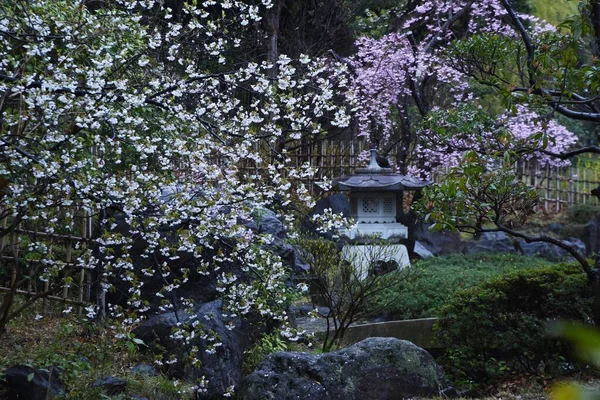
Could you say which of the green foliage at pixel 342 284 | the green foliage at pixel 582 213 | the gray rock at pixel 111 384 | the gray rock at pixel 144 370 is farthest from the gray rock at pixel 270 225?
the green foliage at pixel 582 213

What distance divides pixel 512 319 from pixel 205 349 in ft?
8.88

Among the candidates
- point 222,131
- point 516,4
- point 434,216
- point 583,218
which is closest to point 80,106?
point 222,131

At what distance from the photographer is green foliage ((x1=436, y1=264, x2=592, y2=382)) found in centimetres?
576

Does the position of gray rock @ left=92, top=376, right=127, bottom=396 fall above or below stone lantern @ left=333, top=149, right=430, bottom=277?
below

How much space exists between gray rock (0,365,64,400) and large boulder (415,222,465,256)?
380 inches

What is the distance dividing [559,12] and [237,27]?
13.5 m

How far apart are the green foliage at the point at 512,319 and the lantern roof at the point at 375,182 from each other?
4.84m

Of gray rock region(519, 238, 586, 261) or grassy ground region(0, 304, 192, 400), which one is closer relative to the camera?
grassy ground region(0, 304, 192, 400)

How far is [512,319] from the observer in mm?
5914

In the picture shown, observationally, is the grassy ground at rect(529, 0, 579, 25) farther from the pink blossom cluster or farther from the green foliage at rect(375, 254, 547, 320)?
A: the green foliage at rect(375, 254, 547, 320)

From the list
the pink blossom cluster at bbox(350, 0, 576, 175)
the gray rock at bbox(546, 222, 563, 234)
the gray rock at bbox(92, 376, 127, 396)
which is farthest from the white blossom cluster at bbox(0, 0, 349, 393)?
the gray rock at bbox(546, 222, 563, 234)

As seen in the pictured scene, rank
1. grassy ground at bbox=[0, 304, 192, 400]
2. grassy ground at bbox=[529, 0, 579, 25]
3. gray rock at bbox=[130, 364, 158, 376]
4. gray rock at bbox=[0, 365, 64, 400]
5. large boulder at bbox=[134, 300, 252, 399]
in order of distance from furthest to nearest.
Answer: grassy ground at bbox=[529, 0, 579, 25] → gray rock at bbox=[130, 364, 158, 376] → large boulder at bbox=[134, 300, 252, 399] → grassy ground at bbox=[0, 304, 192, 400] → gray rock at bbox=[0, 365, 64, 400]

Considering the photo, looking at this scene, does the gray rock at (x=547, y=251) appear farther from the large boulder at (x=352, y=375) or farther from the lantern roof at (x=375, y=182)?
the large boulder at (x=352, y=375)

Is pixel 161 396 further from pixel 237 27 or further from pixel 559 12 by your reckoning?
pixel 559 12
